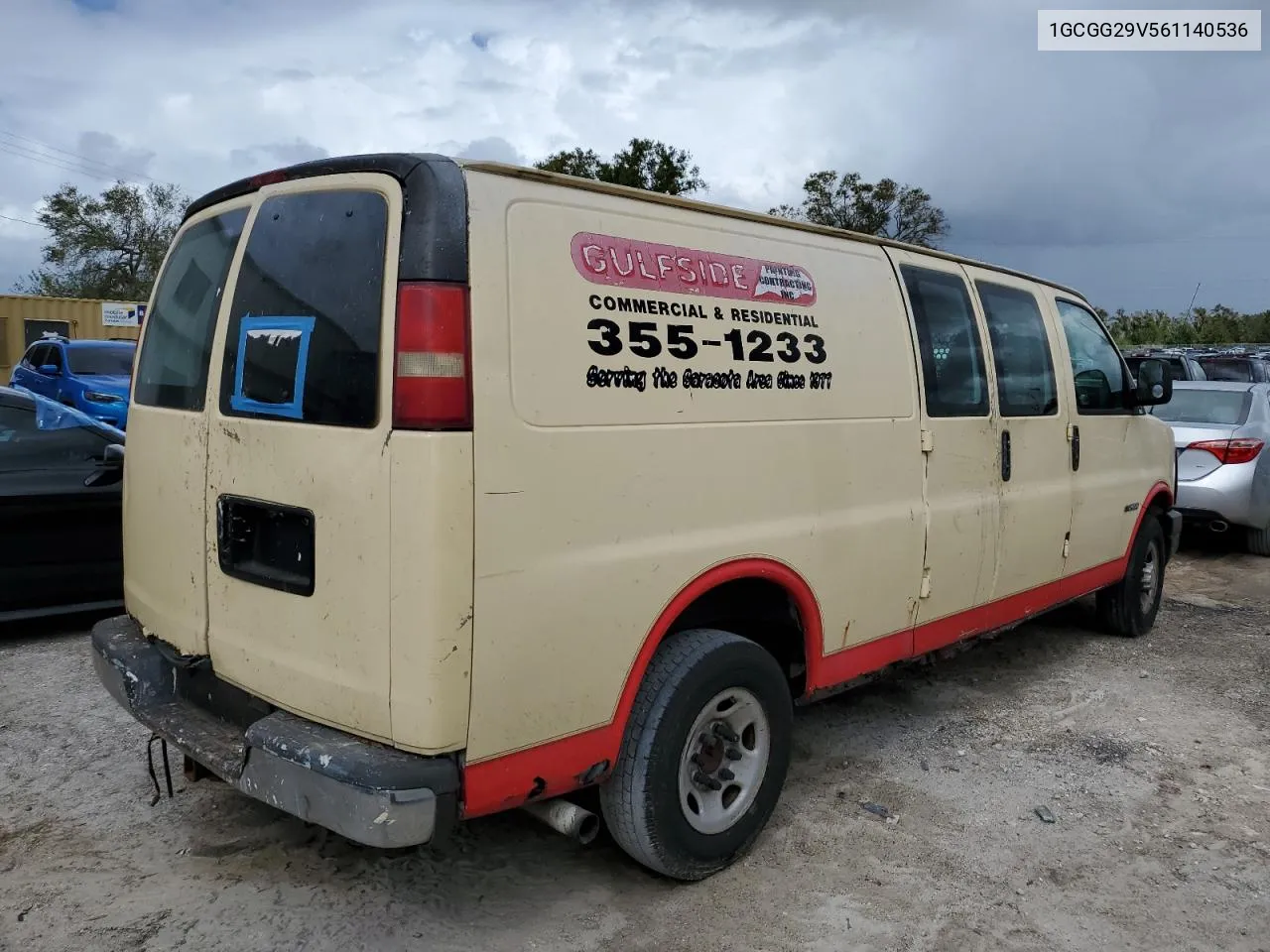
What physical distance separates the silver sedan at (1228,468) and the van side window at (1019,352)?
4503 mm

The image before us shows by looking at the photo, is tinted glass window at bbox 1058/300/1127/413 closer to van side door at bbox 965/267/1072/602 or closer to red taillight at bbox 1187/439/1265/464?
van side door at bbox 965/267/1072/602

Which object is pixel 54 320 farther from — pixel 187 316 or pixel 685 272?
pixel 685 272

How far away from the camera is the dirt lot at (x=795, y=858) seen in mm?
2953

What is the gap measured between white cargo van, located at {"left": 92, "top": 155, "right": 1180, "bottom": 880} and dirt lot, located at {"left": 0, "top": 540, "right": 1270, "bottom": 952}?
0.31 meters

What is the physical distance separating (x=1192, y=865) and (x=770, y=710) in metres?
1.62

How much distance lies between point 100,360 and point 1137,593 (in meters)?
14.0

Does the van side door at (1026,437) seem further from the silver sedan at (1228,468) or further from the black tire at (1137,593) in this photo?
the silver sedan at (1228,468)

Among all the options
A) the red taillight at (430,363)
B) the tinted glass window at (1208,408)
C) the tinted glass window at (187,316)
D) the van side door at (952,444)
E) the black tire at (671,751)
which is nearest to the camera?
the red taillight at (430,363)

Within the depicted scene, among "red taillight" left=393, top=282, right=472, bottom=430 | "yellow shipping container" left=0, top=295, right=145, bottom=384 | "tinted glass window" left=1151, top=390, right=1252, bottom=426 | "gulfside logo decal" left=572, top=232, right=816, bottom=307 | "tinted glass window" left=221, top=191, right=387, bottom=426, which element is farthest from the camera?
"yellow shipping container" left=0, top=295, right=145, bottom=384

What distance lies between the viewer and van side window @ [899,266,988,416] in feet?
13.2

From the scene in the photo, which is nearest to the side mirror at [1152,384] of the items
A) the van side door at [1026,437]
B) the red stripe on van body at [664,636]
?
the van side door at [1026,437]

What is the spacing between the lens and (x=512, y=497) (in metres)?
2.48

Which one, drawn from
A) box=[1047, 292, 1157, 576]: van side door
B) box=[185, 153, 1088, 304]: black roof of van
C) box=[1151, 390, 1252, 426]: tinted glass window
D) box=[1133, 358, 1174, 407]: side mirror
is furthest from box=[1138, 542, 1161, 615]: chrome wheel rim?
box=[185, 153, 1088, 304]: black roof of van

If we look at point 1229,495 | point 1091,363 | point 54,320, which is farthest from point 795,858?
point 54,320
